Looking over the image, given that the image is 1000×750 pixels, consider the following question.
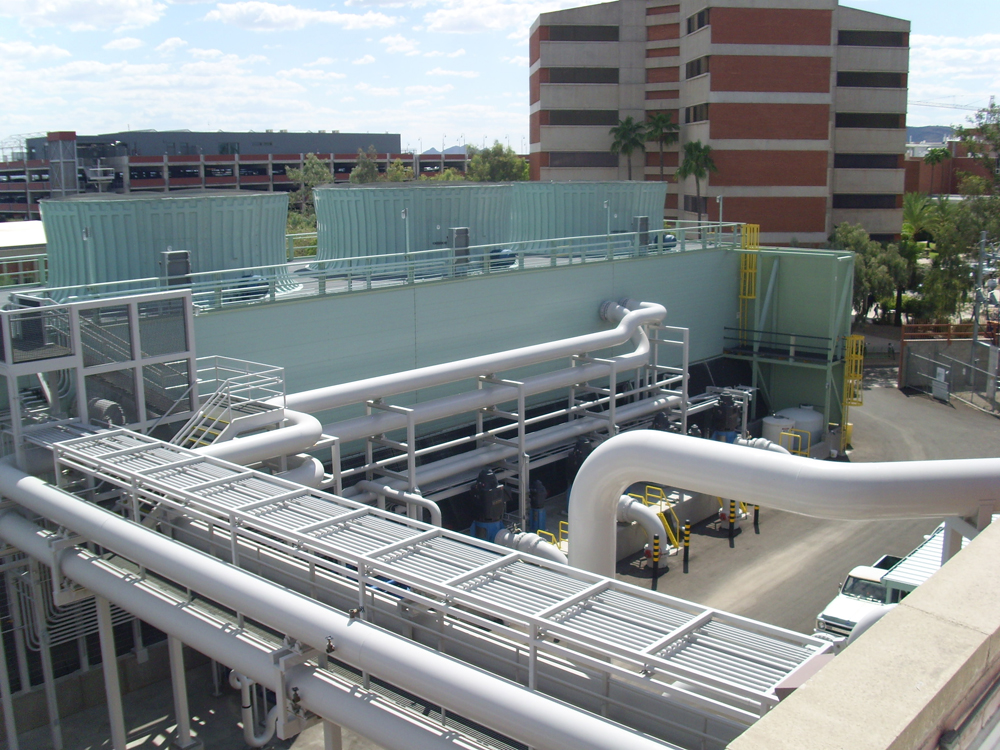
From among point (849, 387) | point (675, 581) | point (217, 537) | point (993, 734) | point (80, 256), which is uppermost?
point (80, 256)

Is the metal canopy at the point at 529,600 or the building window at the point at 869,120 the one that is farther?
the building window at the point at 869,120

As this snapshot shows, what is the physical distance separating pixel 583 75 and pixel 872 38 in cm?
1820

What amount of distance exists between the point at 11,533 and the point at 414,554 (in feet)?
24.0

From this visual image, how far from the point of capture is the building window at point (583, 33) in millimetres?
59781

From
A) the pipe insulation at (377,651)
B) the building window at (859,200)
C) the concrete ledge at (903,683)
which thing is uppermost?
the building window at (859,200)

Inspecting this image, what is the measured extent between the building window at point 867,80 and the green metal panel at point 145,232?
43.4m

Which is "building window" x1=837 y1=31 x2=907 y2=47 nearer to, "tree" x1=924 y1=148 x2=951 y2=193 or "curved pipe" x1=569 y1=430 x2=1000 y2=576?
"tree" x1=924 y1=148 x2=951 y2=193

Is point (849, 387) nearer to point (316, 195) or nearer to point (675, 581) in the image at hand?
point (675, 581)

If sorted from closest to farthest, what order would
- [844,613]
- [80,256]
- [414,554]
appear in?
[414,554], [844,613], [80,256]

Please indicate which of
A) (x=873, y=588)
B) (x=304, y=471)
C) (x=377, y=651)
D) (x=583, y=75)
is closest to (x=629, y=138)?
(x=583, y=75)

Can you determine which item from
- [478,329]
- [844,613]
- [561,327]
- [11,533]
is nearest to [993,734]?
[11,533]

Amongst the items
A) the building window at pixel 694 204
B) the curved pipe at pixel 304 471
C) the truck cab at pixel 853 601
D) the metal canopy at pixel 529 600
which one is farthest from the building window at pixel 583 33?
the metal canopy at pixel 529 600

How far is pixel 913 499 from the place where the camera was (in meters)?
10.7

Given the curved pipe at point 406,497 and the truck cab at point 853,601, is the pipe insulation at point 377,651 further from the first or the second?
the truck cab at point 853,601
